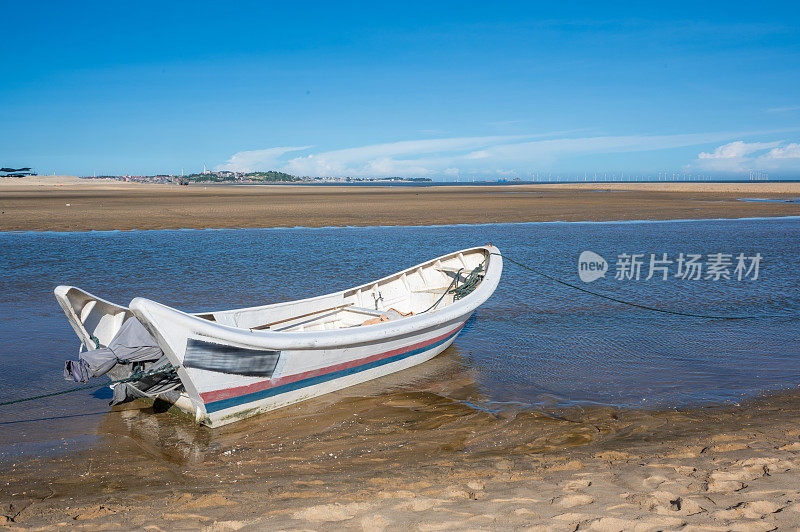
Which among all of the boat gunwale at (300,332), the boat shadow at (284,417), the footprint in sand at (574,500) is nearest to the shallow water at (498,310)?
the boat shadow at (284,417)

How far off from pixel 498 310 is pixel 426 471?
6825mm

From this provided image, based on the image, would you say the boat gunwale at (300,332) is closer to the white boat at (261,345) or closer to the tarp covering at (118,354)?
the white boat at (261,345)

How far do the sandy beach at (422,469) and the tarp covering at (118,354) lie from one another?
2.18 feet

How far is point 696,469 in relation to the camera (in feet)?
15.9

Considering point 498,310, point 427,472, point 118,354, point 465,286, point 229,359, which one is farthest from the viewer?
point 498,310

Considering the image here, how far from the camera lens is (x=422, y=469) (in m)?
5.10

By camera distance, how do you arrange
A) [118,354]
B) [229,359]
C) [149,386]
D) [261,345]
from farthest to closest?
[149,386]
[118,354]
[261,345]
[229,359]

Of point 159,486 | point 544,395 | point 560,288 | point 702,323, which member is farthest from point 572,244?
point 159,486

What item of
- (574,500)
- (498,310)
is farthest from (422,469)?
(498,310)

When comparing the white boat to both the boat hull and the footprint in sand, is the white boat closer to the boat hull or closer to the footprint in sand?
the boat hull

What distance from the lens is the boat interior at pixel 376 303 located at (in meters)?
8.29

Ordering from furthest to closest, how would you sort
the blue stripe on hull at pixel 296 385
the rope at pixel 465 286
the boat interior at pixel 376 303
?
1. the rope at pixel 465 286
2. the boat interior at pixel 376 303
3. the blue stripe on hull at pixel 296 385

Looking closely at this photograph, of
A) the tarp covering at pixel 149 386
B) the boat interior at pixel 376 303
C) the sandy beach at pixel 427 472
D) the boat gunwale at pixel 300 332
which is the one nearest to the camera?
the sandy beach at pixel 427 472

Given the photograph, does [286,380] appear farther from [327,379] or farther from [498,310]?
[498,310]
